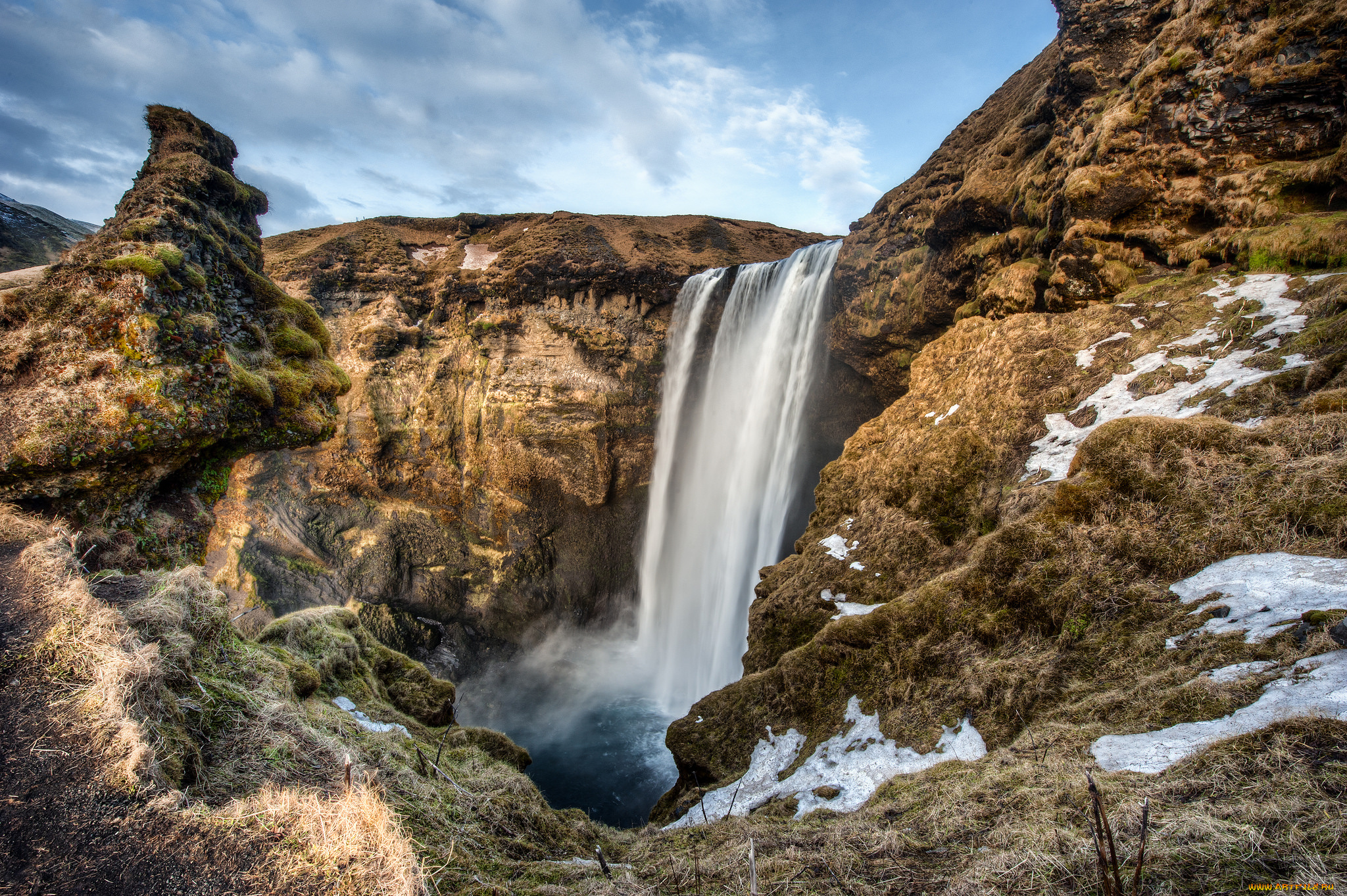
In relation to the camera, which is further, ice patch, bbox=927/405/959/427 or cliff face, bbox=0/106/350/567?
ice patch, bbox=927/405/959/427

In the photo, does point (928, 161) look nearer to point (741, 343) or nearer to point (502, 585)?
point (741, 343)

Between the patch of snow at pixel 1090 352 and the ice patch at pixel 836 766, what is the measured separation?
6.77 m

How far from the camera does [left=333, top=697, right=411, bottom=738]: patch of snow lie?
22.2 feet

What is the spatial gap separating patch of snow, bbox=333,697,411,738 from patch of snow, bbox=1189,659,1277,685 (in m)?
8.11

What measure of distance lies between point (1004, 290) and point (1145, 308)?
2632 millimetres

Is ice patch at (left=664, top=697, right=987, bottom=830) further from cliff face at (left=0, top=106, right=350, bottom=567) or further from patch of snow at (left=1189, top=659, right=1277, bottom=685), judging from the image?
cliff face at (left=0, top=106, right=350, bottom=567)

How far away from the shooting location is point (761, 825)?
5023mm

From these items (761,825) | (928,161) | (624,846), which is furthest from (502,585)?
(928,161)

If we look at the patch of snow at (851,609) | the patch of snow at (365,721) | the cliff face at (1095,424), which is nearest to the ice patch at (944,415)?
the cliff face at (1095,424)

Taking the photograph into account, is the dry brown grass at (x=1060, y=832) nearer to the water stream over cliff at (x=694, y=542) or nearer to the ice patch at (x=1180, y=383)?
the ice patch at (x=1180, y=383)

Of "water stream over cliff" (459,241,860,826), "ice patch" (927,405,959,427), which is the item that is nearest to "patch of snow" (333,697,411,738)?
"water stream over cliff" (459,241,860,826)

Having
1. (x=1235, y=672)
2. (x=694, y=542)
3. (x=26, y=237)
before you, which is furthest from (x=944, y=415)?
(x=26, y=237)

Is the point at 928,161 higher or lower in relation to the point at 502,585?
higher

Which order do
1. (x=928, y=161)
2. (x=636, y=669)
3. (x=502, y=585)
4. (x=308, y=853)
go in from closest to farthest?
(x=308, y=853) → (x=928, y=161) → (x=636, y=669) → (x=502, y=585)
